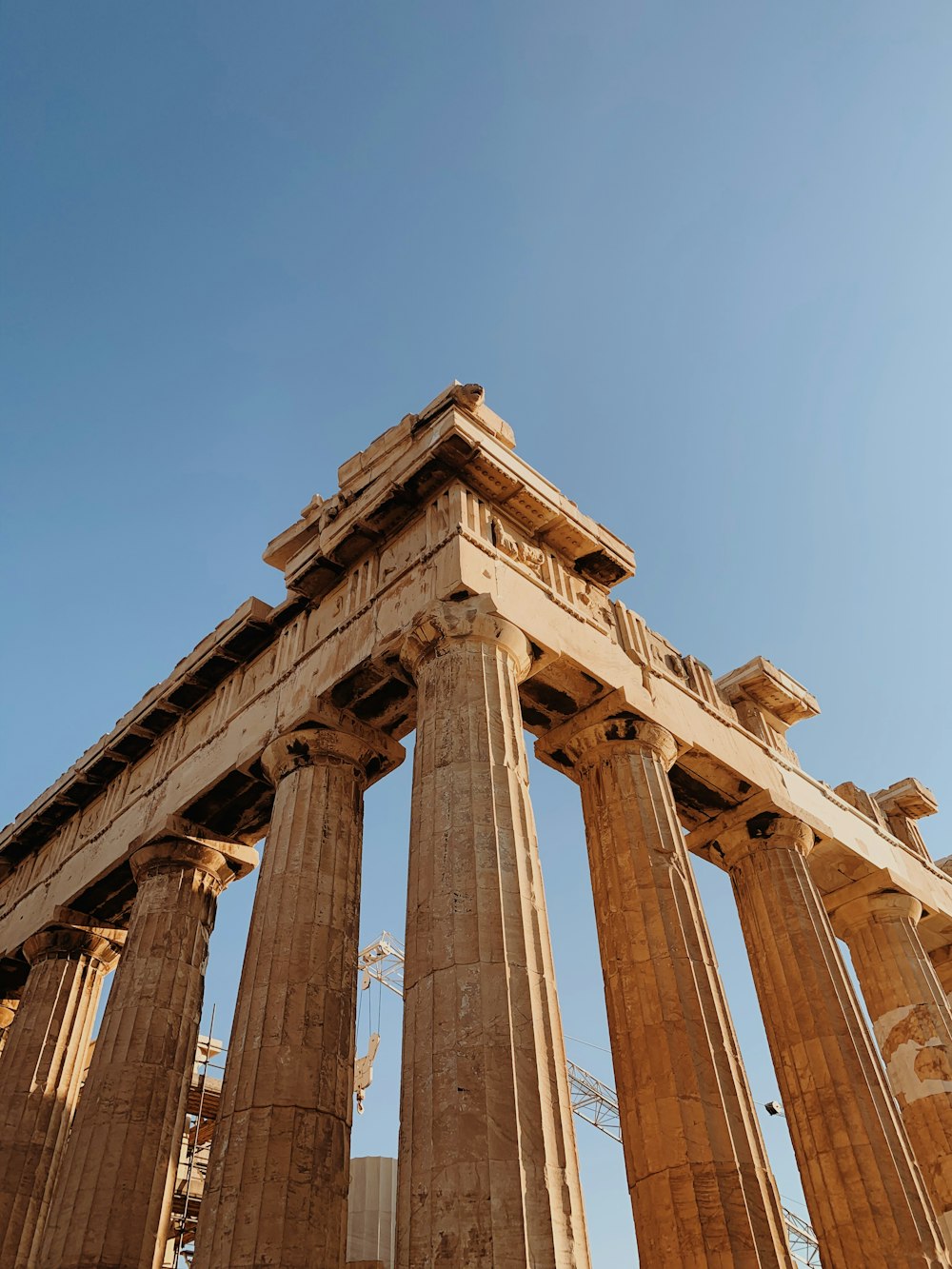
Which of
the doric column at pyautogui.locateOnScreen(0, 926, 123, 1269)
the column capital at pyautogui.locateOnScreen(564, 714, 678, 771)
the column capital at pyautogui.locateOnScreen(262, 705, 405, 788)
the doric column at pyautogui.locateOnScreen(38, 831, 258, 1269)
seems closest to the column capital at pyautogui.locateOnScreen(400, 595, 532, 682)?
the column capital at pyautogui.locateOnScreen(262, 705, 405, 788)

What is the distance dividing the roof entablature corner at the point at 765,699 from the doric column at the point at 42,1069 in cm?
1745

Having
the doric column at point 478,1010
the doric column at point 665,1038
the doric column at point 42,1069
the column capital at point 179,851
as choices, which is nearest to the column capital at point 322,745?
the doric column at point 478,1010

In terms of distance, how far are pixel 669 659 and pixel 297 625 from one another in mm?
Result: 9083

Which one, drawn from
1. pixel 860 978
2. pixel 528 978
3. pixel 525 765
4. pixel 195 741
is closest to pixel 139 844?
pixel 195 741

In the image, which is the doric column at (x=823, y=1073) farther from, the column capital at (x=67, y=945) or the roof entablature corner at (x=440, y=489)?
the column capital at (x=67, y=945)

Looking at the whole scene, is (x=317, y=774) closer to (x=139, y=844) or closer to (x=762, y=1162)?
(x=139, y=844)

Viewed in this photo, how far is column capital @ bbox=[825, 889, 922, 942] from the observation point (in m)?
26.2

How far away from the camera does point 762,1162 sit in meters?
14.3

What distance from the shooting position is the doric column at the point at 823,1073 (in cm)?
1708

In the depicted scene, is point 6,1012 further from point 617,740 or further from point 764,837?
point 764,837

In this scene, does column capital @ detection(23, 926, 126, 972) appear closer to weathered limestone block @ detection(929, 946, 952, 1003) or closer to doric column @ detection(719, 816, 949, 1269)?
doric column @ detection(719, 816, 949, 1269)

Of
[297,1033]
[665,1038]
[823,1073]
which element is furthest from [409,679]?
[823,1073]

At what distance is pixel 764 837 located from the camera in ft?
76.5

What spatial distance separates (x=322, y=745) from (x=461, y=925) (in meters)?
7.25
